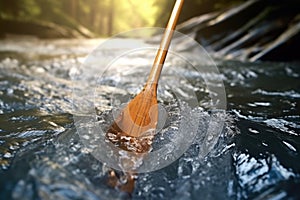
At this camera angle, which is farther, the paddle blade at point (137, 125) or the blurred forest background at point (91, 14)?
the blurred forest background at point (91, 14)

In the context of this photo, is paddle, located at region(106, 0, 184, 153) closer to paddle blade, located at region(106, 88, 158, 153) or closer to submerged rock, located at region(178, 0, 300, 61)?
paddle blade, located at region(106, 88, 158, 153)

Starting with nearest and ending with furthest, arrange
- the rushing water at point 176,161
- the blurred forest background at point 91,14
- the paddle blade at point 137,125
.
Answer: the rushing water at point 176,161, the paddle blade at point 137,125, the blurred forest background at point 91,14

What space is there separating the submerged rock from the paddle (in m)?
2.80

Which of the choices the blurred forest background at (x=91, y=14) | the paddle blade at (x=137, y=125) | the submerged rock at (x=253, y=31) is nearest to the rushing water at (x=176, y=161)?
the paddle blade at (x=137, y=125)

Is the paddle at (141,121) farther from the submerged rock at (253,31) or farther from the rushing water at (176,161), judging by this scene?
the submerged rock at (253,31)

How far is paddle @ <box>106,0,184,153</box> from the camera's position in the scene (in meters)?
1.43

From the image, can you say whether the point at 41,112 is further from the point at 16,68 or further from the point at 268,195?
the point at 16,68

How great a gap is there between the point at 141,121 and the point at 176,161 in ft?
0.95

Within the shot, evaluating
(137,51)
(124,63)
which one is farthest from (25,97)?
(137,51)

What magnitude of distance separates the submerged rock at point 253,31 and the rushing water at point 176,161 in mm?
1440

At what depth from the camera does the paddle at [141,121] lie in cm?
143

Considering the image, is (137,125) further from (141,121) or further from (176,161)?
(176,161)

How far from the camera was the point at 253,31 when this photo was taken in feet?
15.5

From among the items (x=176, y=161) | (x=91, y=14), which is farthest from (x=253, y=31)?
(x=176, y=161)
